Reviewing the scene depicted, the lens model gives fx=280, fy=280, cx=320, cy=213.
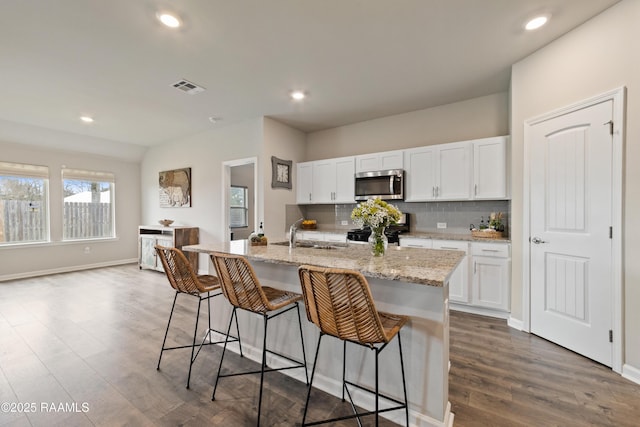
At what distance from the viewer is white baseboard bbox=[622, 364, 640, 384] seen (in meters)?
2.03

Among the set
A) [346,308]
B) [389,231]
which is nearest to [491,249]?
[389,231]

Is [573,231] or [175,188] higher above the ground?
[175,188]

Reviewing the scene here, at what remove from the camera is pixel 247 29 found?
7.94 feet

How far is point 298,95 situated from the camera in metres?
3.75

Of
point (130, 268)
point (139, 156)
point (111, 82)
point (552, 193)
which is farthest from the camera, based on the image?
point (139, 156)

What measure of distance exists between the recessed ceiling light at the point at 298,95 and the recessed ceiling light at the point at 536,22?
93.8 inches

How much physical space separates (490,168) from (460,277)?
140 cm

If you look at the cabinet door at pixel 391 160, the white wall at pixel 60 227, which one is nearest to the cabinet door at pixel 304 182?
the cabinet door at pixel 391 160

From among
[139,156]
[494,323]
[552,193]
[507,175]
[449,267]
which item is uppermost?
[139,156]

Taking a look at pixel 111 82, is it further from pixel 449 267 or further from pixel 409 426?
pixel 409 426

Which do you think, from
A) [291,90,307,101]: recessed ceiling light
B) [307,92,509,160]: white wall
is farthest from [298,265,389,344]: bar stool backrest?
[307,92,509,160]: white wall

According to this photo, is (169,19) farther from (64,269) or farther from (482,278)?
(64,269)

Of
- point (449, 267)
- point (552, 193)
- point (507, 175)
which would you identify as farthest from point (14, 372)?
point (507, 175)

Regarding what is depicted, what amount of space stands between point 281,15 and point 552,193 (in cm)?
292
